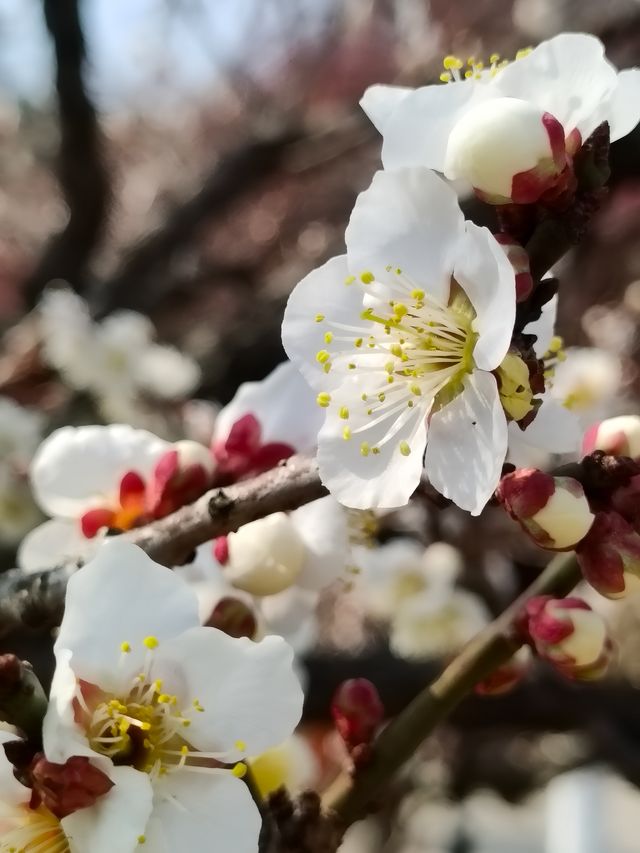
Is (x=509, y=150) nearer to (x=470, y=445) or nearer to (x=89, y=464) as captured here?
(x=470, y=445)

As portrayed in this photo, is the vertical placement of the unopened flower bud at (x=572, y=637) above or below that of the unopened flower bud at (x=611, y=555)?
below

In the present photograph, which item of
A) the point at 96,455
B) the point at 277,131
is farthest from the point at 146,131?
the point at 96,455

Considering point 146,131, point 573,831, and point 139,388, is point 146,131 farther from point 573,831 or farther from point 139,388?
point 573,831

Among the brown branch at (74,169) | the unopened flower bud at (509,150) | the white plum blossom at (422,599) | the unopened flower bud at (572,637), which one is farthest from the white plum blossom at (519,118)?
the brown branch at (74,169)

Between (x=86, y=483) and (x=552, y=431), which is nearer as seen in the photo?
(x=552, y=431)

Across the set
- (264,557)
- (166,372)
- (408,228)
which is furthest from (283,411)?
(166,372)

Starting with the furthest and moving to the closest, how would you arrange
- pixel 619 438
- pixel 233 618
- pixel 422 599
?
pixel 422 599 → pixel 233 618 → pixel 619 438

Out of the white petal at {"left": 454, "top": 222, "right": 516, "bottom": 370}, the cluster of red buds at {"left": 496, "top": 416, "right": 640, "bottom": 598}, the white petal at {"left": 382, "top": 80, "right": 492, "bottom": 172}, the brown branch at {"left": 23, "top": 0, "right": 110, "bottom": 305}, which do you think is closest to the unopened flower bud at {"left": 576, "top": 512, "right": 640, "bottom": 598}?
the cluster of red buds at {"left": 496, "top": 416, "right": 640, "bottom": 598}

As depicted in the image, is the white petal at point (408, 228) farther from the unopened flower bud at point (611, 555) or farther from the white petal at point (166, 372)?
the white petal at point (166, 372)
